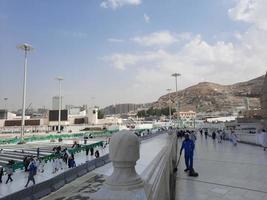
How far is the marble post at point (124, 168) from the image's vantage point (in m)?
1.63

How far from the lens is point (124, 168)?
5.70ft

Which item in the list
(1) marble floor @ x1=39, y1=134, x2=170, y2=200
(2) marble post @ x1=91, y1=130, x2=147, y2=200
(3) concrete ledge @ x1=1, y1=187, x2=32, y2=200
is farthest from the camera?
(1) marble floor @ x1=39, y1=134, x2=170, y2=200

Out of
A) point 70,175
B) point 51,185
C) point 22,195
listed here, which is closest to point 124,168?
point 22,195

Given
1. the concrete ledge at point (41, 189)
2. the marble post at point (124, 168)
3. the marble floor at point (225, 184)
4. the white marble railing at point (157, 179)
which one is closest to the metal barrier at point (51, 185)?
the concrete ledge at point (41, 189)

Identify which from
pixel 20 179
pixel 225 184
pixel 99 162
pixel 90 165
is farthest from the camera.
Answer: pixel 99 162

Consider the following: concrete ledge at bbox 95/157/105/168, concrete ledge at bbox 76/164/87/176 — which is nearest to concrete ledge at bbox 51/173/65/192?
concrete ledge at bbox 76/164/87/176

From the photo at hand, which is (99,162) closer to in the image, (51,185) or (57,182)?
(57,182)

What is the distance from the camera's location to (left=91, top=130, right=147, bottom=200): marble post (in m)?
1.63

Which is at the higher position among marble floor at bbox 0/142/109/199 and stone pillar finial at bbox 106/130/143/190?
stone pillar finial at bbox 106/130/143/190

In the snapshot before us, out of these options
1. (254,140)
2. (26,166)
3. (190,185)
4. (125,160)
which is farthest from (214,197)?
(254,140)

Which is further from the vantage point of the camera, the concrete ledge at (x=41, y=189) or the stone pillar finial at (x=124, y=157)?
the concrete ledge at (x=41, y=189)

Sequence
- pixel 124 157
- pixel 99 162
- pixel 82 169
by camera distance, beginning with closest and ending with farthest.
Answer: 1. pixel 124 157
2. pixel 82 169
3. pixel 99 162

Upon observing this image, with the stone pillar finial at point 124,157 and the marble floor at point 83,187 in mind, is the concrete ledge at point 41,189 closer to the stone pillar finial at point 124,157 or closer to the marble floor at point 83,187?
the marble floor at point 83,187

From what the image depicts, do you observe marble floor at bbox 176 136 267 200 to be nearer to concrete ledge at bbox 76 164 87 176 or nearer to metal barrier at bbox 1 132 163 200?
metal barrier at bbox 1 132 163 200
